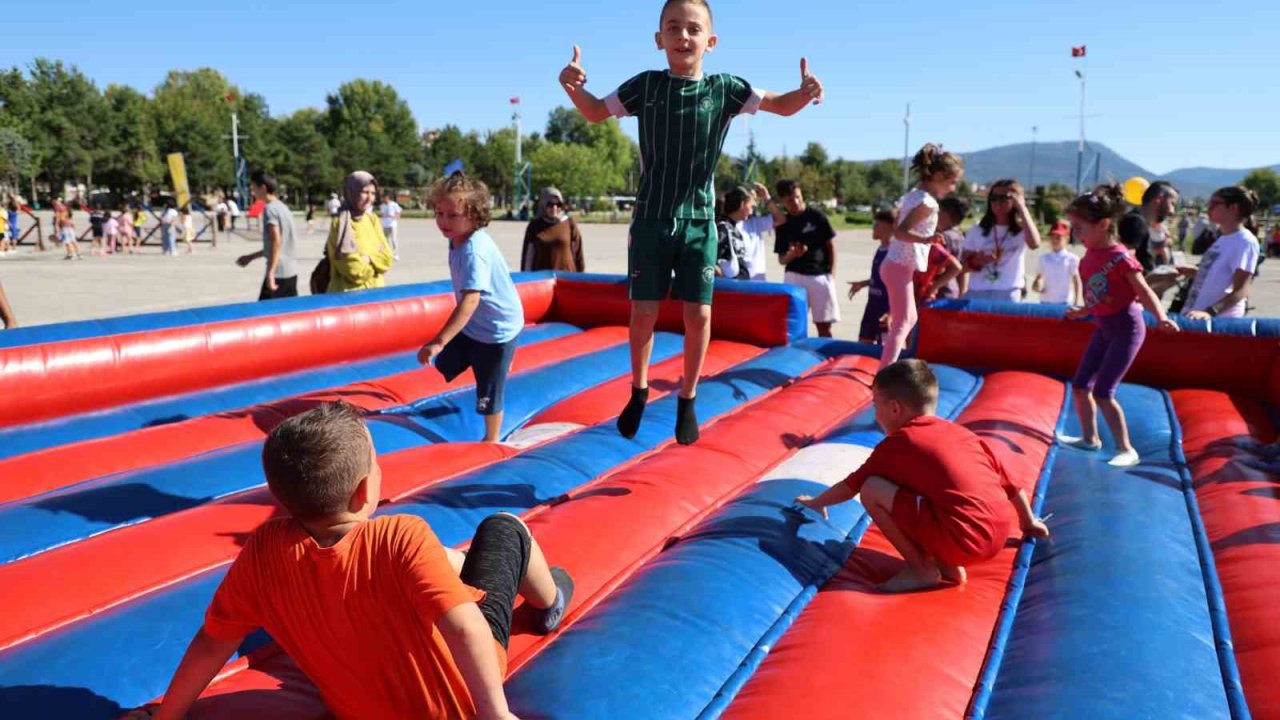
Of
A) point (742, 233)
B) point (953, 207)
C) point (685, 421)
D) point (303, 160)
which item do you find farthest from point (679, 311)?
point (303, 160)

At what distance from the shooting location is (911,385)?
277 centimetres

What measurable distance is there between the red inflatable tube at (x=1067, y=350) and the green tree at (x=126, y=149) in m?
52.3

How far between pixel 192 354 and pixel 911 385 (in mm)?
3949

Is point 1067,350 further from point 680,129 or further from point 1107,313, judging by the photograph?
point 680,129

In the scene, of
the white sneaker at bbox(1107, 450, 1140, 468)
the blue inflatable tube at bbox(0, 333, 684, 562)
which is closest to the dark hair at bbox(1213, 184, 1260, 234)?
the white sneaker at bbox(1107, 450, 1140, 468)

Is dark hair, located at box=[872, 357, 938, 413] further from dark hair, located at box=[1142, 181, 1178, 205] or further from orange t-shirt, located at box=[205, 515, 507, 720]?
dark hair, located at box=[1142, 181, 1178, 205]

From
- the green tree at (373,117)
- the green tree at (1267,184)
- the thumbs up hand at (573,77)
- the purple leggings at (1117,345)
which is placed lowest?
the purple leggings at (1117,345)

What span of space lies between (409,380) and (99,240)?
2207 centimetres

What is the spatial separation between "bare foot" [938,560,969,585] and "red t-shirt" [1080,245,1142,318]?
2.07 m

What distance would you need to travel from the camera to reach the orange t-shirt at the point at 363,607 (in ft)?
5.44

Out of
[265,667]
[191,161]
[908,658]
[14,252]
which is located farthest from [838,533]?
[191,161]

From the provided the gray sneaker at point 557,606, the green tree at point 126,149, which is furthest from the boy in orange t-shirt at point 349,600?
the green tree at point 126,149

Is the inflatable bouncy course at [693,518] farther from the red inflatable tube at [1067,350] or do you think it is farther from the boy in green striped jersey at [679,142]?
the boy in green striped jersey at [679,142]

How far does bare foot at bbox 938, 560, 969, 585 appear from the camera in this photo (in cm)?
263
